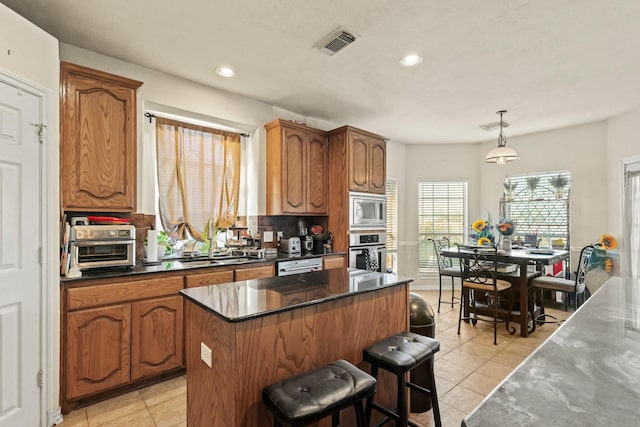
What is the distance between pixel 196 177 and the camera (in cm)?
358

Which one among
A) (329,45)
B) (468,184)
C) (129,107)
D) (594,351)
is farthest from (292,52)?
(468,184)

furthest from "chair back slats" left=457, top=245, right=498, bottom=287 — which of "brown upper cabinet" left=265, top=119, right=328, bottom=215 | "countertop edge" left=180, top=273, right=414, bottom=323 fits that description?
"countertop edge" left=180, top=273, right=414, bottom=323

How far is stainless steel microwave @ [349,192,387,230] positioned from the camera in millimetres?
4148

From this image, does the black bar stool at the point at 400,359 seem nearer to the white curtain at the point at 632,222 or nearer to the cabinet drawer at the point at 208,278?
the cabinet drawer at the point at 208,278

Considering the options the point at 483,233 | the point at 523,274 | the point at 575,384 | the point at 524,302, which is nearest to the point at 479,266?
the point at 523,274

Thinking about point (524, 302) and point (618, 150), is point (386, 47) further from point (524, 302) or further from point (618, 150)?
point (618, 150)

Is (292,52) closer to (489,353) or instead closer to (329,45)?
(329,45)

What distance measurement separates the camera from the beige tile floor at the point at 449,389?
2.19 m

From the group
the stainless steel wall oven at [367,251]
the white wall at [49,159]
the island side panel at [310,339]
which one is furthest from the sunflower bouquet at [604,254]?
the white wall at [49,159]

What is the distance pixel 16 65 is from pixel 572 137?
664 centimetres

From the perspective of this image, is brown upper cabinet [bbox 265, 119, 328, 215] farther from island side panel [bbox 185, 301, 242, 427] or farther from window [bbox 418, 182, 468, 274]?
window [bbox 418, 182, 468, 274]

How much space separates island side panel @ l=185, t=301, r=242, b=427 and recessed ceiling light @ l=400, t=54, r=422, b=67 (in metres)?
2.69

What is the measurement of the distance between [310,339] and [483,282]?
303 centimetres

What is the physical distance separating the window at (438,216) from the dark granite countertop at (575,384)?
5.14 m
